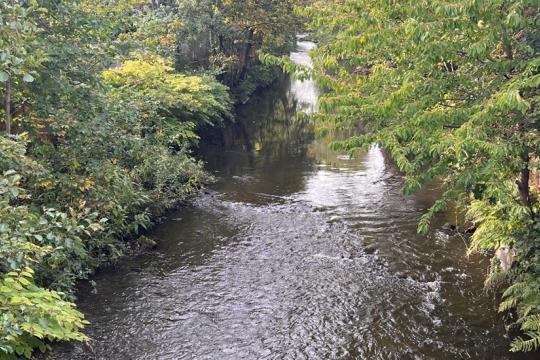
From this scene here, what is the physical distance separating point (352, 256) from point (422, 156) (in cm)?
452

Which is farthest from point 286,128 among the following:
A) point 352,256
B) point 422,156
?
point 422,156

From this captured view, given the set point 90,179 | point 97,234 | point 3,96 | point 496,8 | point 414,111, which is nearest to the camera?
point 496,8

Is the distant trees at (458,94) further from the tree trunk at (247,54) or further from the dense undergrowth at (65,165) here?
the tree trunk at (247,54)

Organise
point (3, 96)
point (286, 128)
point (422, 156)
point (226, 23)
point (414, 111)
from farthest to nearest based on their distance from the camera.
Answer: point (286, 128), point (226, 23), point (3, 96), point (422, 156), point (414, 111)

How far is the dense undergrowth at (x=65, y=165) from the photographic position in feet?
16.1

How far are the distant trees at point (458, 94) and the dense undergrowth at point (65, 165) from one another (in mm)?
4083

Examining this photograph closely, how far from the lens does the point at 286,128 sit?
28.1m

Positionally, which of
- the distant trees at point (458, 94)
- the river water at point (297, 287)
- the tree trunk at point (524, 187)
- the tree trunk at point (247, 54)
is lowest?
the river water at point (297, 287)

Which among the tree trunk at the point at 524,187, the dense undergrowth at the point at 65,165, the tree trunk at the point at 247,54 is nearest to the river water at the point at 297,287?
the dense undergrowth at the point at 65,165

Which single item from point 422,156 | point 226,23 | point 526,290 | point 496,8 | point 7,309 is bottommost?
point 526,290

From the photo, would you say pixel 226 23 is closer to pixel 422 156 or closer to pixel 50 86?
pixel 50 86

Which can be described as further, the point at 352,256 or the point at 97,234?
the point at 352,256

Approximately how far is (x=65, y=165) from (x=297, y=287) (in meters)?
5.05

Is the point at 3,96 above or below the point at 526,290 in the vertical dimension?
above
